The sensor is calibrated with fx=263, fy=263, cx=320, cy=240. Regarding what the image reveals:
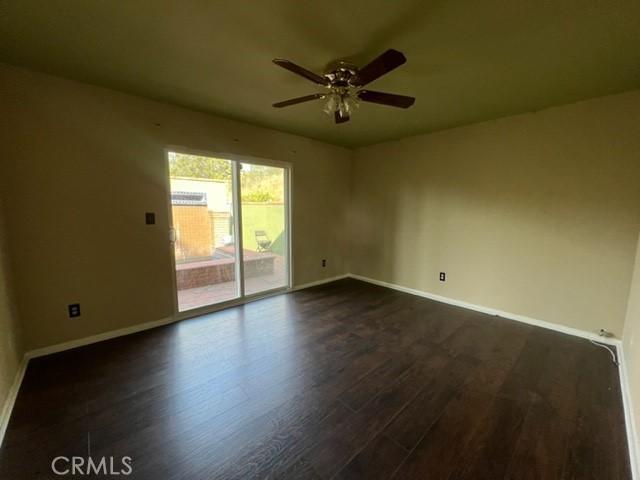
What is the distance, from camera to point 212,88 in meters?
2.37

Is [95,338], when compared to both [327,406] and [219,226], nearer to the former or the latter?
[219,226]

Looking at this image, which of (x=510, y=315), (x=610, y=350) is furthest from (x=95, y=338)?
(x=610, y=350)

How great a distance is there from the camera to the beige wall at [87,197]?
2.12 m

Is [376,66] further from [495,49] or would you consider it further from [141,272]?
[141,272]

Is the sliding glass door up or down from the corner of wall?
up

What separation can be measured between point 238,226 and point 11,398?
2.30 m

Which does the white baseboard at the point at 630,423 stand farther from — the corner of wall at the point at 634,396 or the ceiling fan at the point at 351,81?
the ceiling fan at the point at 351,81

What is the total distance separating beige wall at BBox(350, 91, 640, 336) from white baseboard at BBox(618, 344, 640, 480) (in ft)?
2.49

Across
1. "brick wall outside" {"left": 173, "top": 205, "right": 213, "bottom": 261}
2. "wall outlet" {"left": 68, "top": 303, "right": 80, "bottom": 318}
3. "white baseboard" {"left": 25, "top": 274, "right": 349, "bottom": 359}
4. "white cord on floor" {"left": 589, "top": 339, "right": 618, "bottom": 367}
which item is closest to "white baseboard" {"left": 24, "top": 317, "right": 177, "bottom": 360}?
"white baseboard" {"left": 25, "top": 274, "right": 349, "bottom": 359}

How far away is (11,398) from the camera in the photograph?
1712 millimetres

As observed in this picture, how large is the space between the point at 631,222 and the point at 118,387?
4512 mm

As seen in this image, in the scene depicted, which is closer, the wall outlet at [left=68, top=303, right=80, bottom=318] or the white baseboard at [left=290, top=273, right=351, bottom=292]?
the wall outlet at [left=68, top=303, right=80, bottom=318]

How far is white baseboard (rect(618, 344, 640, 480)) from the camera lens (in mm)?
1331

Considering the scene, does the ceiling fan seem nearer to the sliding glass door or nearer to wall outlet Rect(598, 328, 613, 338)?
the sliding glass door
